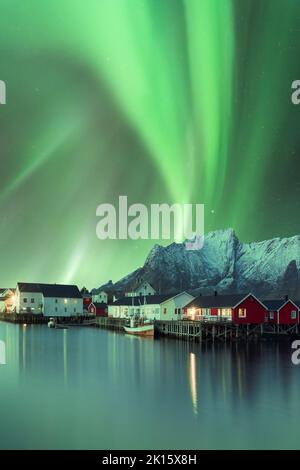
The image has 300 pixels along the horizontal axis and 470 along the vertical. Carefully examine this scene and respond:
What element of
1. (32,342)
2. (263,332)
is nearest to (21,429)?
(32,342)

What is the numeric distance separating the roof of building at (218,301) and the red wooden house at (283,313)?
603 cm

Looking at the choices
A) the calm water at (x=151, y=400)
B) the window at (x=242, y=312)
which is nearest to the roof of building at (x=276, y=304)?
the window at (x=242, y=312)

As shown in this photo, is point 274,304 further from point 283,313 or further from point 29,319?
point 29,319

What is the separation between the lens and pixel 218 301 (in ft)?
236

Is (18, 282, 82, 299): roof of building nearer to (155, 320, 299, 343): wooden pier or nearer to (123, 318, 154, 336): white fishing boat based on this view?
(123, 318, 154, 336): white fishing boat

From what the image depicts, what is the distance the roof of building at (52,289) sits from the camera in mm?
126012

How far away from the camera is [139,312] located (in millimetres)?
92250

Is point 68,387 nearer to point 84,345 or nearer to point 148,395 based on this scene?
point 148,395

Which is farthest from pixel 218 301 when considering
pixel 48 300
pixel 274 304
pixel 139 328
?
pixel 48 300

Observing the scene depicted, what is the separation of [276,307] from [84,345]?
2672cm

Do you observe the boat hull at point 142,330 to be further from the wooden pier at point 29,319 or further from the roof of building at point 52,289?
the roof of building at point 52,289

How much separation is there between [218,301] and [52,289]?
64435 millimetres

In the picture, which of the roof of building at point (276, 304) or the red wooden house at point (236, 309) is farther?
the roof of building at point (276, 304)
